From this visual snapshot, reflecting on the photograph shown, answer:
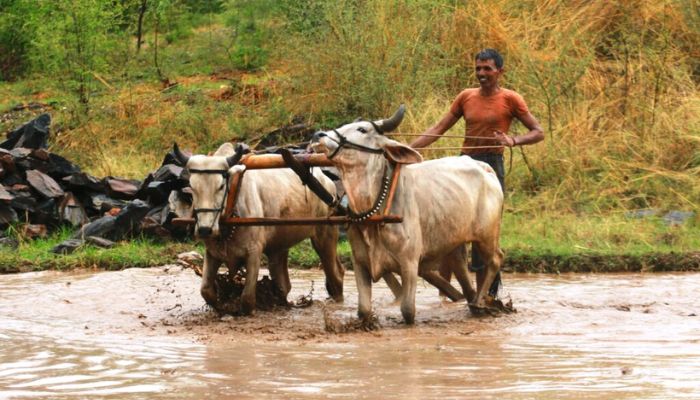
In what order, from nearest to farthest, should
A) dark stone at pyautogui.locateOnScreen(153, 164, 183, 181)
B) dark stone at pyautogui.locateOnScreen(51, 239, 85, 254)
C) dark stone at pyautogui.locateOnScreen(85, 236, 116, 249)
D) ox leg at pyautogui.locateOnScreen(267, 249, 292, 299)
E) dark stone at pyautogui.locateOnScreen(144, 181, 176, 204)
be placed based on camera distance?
ox leg at pyautogui.locateOnScreen(267, 249, 292, 299)
dark stone at pyautogui.locateOnScreen(51, 239, 85, 254)
dark stone at pyautogui.locateOnScreen(85, 236, 116, 249)
dark stone at pyautogui.locateOnScreen(153, 164, 183, 181)
dark stone at pyautogui.locateOnScreen(144, 181, 176, 204)

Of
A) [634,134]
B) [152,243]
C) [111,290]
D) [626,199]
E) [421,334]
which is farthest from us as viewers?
[634,134]

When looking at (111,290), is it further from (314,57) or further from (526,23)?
(526,23)

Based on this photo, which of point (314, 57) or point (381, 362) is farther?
point (314, 57)

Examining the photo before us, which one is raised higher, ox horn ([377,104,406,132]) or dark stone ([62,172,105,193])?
ox horn ([377,104,406,132])

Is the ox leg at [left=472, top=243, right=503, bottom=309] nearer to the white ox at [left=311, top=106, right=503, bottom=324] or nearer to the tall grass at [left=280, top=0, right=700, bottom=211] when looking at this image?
the white ox at [left=311, top=106, right=503, bottom=324]

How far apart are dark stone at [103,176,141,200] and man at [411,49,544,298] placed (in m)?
5.24

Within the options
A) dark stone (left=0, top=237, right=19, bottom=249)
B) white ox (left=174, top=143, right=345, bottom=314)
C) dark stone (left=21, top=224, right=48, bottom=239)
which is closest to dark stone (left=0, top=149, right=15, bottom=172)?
dark stone (left=21, top=224, right=48, bottom=239)

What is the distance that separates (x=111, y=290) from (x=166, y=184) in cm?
266

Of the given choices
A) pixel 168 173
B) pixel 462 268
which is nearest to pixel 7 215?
pixel 168 173

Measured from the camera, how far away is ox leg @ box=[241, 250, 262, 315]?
9023mm

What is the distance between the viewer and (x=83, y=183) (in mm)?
13711

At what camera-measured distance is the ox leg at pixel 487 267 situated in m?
9.02

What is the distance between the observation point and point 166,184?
1295cm

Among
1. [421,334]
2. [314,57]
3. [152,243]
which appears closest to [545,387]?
[421,334]
